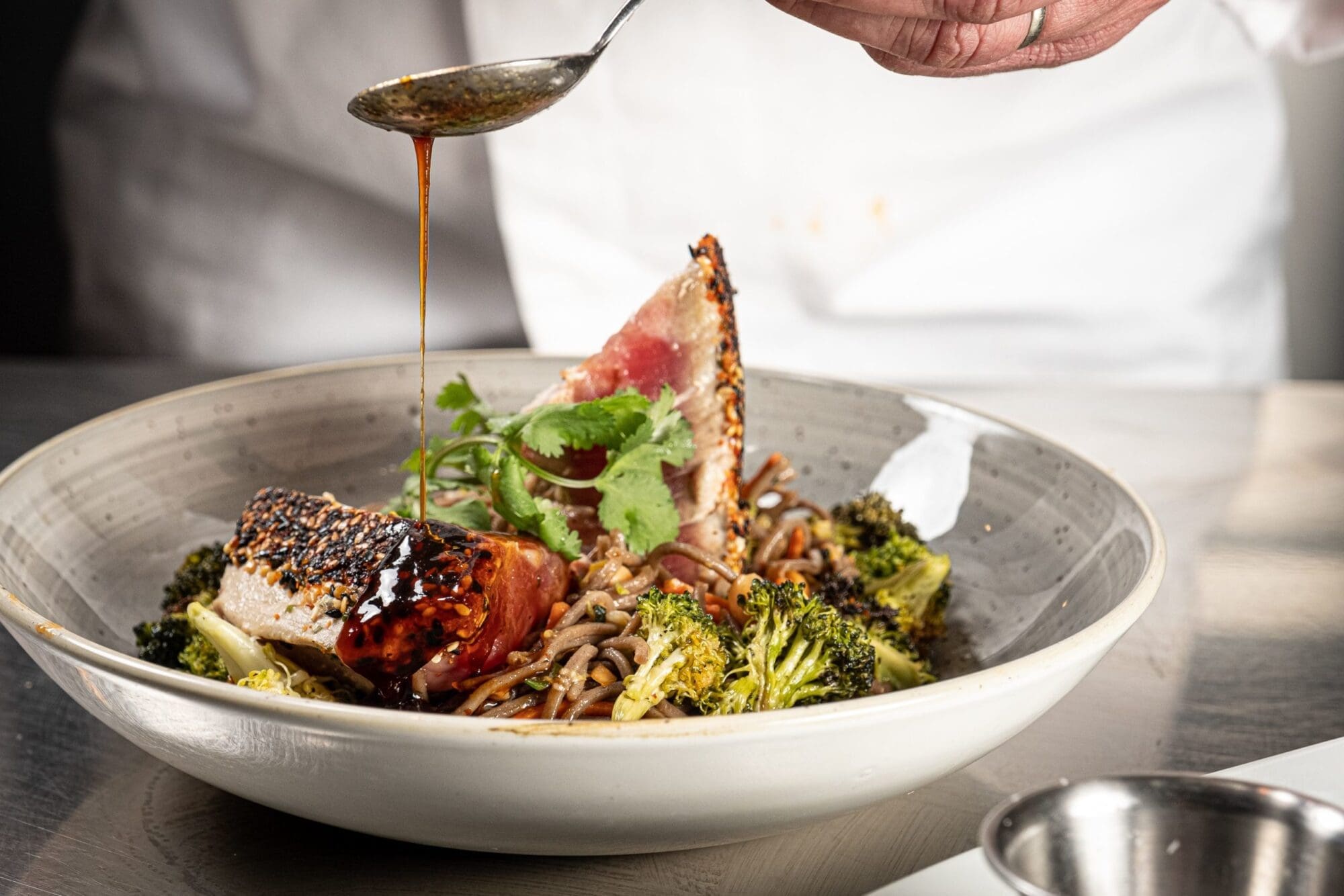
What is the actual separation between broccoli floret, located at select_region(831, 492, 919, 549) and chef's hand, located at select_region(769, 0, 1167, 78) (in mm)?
771

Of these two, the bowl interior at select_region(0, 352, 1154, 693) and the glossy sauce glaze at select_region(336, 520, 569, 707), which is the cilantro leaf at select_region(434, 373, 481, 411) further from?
the glossy sauce glaze at select_region(336, 520, 569, 707)

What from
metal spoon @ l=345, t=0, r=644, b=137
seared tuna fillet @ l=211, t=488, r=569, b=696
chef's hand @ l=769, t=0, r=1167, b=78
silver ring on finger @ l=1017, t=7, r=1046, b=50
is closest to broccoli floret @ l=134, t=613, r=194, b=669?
seared tuna fillet @ l=211, t=488, r=569, b=696

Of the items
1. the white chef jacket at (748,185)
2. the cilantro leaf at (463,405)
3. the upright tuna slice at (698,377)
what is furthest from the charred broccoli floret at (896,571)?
the white chef jacket at (748,185)

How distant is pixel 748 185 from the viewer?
13.6 ft

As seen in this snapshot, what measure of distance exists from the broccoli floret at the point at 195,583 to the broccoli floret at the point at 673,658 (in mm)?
740

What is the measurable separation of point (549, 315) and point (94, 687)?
3082mm

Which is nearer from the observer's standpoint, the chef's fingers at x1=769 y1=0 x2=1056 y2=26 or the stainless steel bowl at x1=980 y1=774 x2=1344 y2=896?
the stainless steel bowl at x1=980 y1=774 x2=1344 y2=896

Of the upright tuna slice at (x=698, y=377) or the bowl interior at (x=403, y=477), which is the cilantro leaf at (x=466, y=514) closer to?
the upright tuna slice at (x=698, y=377)

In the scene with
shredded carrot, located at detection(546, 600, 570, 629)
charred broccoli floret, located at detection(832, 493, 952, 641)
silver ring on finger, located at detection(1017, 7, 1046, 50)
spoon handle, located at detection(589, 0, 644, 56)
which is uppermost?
silver ring on finger, located at detection(1017, 7, 1046, 50)

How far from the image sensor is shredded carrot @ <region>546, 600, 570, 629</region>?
5.41 feet

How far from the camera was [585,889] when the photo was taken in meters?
1.31

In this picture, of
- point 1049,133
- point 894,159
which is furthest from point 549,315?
point 1049,133

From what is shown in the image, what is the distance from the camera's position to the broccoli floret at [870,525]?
2084mm

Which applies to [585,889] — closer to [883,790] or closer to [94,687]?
[883,790]
